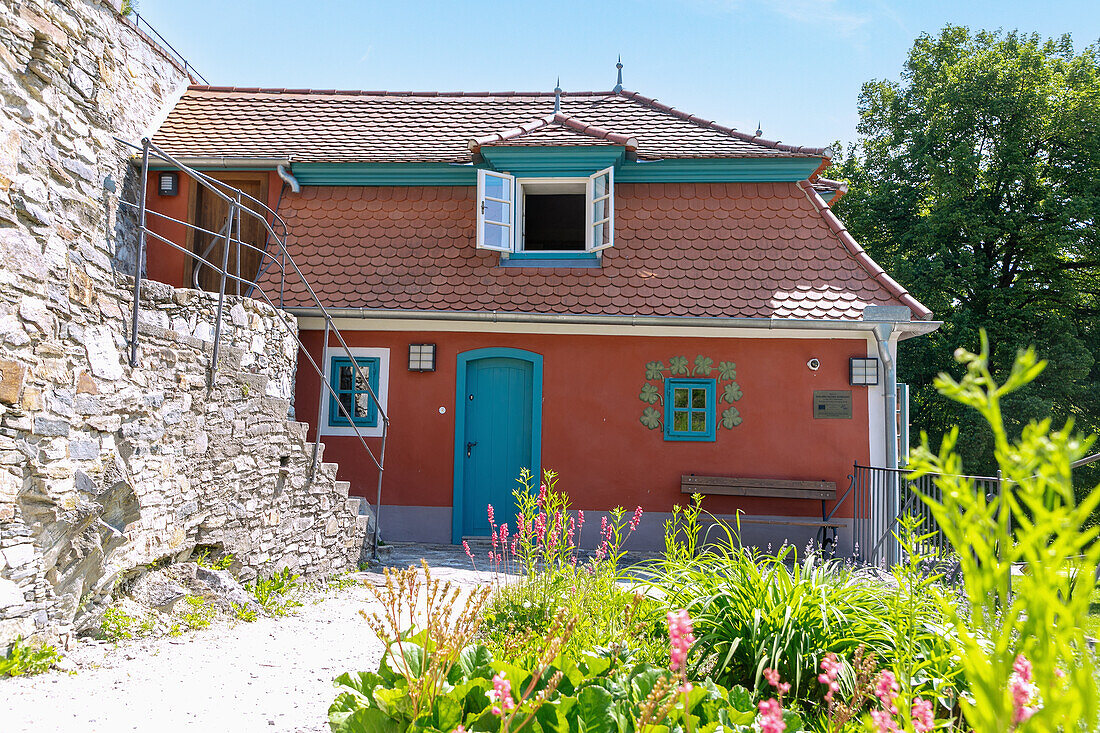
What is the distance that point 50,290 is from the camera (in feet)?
14.7

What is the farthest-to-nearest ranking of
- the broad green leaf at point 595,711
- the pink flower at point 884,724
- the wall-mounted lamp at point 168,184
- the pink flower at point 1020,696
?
1. the wall-mounted lamp at point 168,184
2. the broad green leaf at point 595,711
3. the pink flower at point 884,724
4. the pink flower at point 1020,696

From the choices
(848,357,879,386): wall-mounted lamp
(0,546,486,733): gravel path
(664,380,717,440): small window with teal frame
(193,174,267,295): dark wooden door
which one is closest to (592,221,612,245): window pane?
(664,380,717,440): small window with teal frame

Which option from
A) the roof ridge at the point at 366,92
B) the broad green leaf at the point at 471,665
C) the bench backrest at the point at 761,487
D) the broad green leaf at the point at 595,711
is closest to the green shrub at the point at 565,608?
the broad green leaf at the point at 471,665

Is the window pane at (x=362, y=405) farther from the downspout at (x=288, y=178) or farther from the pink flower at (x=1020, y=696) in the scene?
the pink flower at (x=1020, y=696)

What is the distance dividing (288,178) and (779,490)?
7.96 m

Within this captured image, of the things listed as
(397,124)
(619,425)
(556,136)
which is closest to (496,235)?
(556,136)

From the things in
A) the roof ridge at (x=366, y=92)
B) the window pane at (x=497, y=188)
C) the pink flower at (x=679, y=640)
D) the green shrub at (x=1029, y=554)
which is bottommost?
the pink flower at (x=679, y=640)

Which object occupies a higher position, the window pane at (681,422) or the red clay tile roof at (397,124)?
the red clay tile roof at (397,124)

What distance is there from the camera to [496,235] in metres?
10.4

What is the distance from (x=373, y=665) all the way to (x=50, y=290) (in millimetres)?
2976

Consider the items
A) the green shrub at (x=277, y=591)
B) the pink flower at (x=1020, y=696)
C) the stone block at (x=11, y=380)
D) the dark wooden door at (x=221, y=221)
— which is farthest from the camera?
the dark wooden door at (x=221, y=221)

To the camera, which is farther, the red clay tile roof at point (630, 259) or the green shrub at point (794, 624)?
the red clay tile roof at point (630, 259)

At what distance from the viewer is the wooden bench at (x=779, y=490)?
30.8 ft

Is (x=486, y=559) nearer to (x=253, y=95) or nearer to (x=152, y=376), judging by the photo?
(x=152, y=376)
